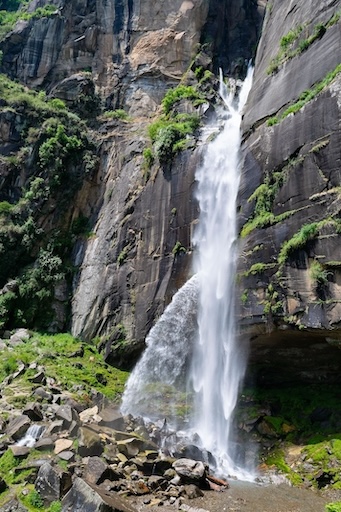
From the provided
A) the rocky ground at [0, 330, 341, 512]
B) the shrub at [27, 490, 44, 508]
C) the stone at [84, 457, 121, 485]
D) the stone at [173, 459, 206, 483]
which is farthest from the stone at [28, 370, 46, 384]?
the shrub at [27, 490, 44, 508]

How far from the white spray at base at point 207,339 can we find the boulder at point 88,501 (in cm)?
606

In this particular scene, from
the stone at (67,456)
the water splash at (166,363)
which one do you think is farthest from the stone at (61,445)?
the water splash at (166,363)

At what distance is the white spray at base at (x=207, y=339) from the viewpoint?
15.6m

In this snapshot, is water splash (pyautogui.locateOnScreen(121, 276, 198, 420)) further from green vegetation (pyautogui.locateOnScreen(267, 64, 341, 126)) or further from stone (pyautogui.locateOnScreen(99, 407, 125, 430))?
green vegetation (pyautogui.locateOnScreen(267, 64, 341, 126))

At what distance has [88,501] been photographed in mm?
7719

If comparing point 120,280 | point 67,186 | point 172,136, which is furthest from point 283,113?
point 67,186

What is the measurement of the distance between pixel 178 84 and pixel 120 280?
58.0ft

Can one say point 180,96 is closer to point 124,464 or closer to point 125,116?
point 125,116

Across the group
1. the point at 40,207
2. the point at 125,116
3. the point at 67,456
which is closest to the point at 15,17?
the point at 125,116

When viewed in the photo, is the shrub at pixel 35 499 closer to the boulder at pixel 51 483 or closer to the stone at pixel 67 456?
the boulder at pixel 51 483

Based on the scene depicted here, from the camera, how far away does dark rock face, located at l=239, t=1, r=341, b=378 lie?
13.0m

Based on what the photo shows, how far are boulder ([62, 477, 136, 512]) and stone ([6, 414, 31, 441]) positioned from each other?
143 inches

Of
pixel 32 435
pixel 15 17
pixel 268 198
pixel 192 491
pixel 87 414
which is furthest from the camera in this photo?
pixel 15 17

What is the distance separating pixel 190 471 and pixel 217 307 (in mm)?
6980
